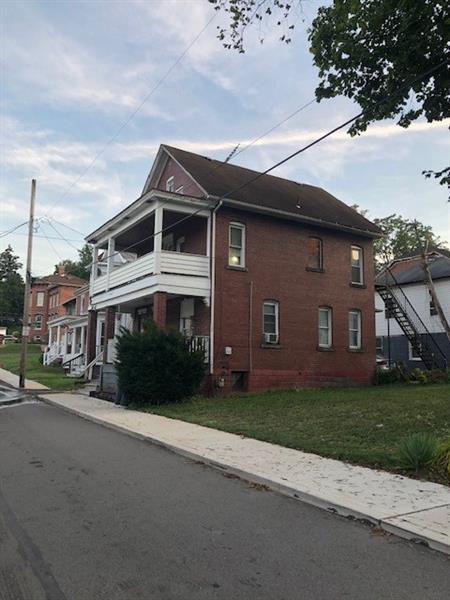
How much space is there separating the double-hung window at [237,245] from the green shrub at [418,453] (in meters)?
13.3

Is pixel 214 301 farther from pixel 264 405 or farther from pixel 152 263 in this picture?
pixel 264 405

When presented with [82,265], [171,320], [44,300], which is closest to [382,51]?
[171,320]

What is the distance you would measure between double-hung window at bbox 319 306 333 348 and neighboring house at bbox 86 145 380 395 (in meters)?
0.04

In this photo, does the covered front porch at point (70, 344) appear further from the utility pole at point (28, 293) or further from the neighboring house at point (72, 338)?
the utility pole at point (28, 293)

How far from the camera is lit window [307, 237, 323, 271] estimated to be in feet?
74.8

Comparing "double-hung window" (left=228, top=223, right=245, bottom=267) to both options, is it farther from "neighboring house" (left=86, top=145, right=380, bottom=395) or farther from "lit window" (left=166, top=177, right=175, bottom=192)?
"lit window" (left=166, top=177, right=175, bottom=192)

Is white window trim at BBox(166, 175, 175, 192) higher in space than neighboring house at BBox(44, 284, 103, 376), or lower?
higher

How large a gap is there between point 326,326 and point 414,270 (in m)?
14.6

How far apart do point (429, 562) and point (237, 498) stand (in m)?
2.60

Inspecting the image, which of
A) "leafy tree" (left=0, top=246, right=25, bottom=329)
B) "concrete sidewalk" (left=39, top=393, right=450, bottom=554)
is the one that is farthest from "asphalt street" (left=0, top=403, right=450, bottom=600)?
"leafy tree" (left=0, top=246, right=25, bottom=329)

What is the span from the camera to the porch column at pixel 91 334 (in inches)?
1013

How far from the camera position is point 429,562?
15.0ft

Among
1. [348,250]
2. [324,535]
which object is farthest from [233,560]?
[348,250]

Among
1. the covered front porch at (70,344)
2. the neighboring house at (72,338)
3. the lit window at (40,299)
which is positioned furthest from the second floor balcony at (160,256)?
the lit window at (40,299)
